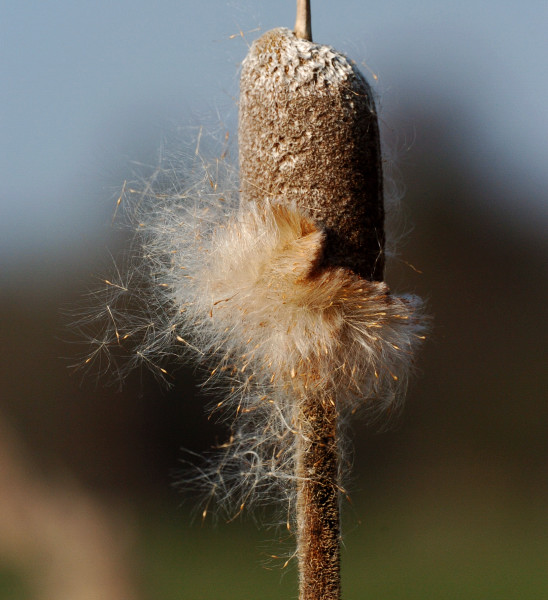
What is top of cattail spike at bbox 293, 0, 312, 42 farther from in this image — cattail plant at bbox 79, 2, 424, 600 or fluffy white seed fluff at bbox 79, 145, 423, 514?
fluffy white seed fluff at bbox 79, 145, 423, 514

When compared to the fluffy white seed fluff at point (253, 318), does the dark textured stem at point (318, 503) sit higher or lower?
lower

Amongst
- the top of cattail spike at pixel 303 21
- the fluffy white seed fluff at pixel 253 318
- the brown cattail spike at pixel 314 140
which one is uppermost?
the top of cattail spike at pixel 303 21

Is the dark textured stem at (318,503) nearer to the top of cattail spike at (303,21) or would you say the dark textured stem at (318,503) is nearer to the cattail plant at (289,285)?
the cattail plant at (289,285)

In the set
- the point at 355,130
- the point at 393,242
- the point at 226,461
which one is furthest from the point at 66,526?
the point at 355,130

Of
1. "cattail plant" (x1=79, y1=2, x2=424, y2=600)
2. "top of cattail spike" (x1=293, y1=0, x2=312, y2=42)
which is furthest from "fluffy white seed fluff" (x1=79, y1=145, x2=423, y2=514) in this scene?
"top of cattail spike" (x1=293, y1=0, x2=312, y2=42)

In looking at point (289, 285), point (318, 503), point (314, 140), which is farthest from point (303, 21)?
point (318, 503)

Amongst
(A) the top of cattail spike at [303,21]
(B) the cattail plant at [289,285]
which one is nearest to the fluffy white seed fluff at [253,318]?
(B) the cattail plant at [289,285]

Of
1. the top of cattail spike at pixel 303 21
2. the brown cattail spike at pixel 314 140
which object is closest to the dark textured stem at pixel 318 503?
the brown cattail spike at pixel 314 140
